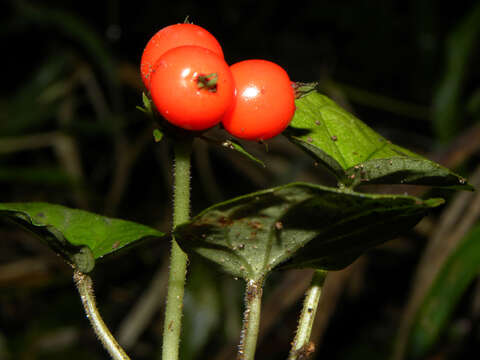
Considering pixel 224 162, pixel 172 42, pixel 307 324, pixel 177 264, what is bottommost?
pixel 307 324

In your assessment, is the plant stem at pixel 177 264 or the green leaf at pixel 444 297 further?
the green leaf at pixel 444 297

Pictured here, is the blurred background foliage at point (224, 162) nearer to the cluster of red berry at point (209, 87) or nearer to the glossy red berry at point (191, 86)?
the cluster of red berry at point (209, 87)

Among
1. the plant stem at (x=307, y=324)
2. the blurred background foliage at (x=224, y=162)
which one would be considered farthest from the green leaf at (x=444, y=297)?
the plant stem at (x=307, y=324)

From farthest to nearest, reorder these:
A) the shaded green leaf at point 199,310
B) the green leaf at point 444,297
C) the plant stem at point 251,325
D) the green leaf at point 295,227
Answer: the shaded green leaf at point 199,310, the green leaf at point 444,297, the plant stem at point 251,325, the green leaf at point 295,227

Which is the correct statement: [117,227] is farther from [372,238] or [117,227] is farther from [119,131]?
[119,131]

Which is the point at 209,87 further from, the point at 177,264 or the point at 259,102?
the point at 177,264

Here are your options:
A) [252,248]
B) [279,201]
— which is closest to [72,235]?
[252,248]

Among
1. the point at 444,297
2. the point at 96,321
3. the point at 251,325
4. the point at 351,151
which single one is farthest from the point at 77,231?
the point at 444,297
